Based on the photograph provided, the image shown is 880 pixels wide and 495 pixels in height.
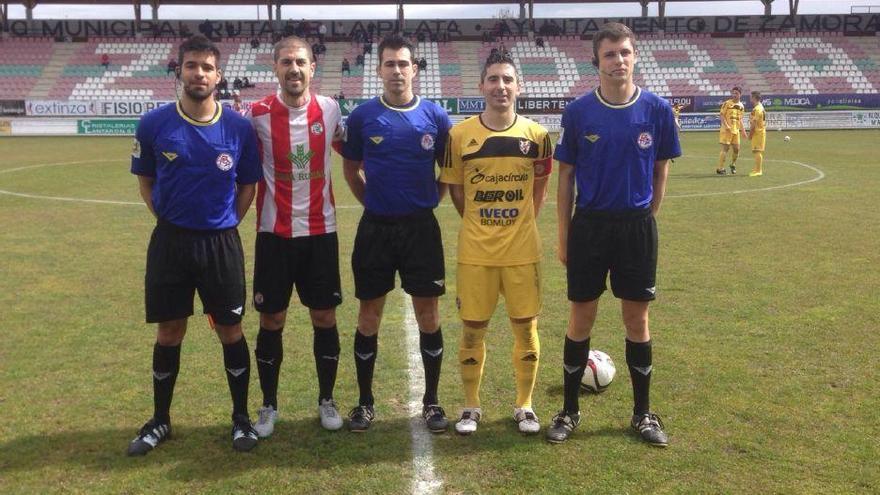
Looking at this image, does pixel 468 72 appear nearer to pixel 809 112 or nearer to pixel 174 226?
pixel 809 112

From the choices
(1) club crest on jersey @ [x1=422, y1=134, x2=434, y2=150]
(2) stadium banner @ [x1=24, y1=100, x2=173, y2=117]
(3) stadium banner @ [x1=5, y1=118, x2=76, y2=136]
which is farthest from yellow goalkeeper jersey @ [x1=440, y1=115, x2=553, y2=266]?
(2) stadium banner @ [x1=24, y1=100, x2=173, y2=117]

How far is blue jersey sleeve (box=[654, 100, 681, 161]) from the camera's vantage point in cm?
415

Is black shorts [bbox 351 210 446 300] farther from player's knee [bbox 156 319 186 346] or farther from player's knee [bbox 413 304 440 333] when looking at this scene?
player's knee [bbox 156 319 186 346]

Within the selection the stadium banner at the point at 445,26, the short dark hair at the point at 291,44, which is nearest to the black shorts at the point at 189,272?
the short dark hair at the point at 291,44

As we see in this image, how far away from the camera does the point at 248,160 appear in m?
4.17

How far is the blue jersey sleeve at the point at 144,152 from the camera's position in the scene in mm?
3965

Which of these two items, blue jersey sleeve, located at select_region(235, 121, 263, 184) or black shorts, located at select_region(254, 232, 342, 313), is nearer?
blue jersey sleeve, located at select_region(235, 121, 263, 184)

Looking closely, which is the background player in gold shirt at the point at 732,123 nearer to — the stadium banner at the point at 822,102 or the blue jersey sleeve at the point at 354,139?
the blue jersey sleeve at the point at 354,139

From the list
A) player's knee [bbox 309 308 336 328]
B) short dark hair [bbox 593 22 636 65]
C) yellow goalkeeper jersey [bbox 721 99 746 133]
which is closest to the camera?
short dark hair [bbox 593 22 636 65]

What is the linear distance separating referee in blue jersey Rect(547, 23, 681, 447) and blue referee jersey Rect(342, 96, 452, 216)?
78 cm

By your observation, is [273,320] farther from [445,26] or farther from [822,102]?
[445,26]

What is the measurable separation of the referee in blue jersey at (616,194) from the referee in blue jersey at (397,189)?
30.5 inches

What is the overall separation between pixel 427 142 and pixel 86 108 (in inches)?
1454

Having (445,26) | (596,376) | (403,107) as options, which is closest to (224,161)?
(403,107)
